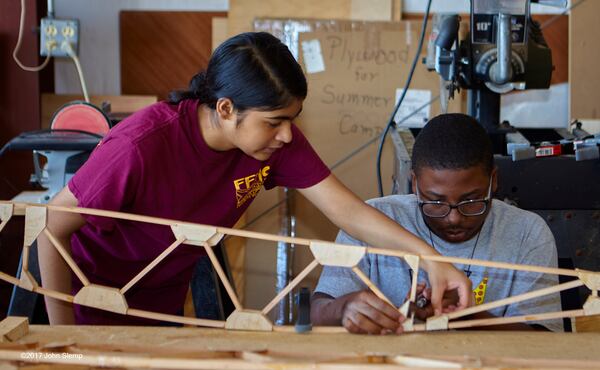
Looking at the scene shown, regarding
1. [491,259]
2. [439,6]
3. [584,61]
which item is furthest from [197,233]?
[584,61]

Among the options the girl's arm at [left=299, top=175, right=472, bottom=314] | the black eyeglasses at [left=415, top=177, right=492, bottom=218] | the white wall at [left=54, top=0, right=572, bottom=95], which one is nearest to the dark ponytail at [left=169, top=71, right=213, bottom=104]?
the girl's arm at [left=299, top=175, right=472, bottom=314]

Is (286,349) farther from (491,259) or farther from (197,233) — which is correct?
(491,259)

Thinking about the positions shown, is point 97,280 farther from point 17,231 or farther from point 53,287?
point 17,231

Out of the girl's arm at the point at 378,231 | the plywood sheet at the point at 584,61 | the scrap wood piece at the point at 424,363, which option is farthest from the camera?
the plywood sheet at the point at 584,61

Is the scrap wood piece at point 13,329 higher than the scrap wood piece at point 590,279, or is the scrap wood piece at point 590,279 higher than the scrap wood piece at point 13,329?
the scrap wood piece at point 590,279

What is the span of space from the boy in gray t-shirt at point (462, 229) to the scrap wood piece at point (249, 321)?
11.1 inches

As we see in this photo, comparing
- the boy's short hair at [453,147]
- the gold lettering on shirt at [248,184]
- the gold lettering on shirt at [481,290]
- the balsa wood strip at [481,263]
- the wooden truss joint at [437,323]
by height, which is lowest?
the gold lettering on shirt at [481,290]

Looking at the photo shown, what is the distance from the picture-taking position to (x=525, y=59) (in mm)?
2701

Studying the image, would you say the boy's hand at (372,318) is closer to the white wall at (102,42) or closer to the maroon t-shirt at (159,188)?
the maroon t-shirt at (159,188)

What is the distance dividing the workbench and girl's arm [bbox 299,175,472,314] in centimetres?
12

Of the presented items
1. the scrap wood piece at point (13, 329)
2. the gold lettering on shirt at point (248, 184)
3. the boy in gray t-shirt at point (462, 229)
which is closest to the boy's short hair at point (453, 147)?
the boy in gray t-shirt at point (462, 229)

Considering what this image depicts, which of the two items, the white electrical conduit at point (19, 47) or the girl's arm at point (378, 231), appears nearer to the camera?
the girl's arm at point (378, 231)

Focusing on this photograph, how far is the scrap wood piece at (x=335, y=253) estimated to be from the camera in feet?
4.87

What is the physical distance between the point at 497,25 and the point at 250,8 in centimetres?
182
